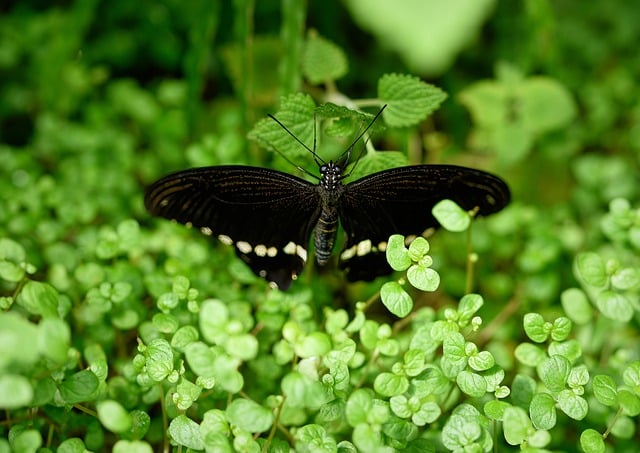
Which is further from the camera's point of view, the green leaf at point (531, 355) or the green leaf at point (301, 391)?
the green leaf at point (531, 355)

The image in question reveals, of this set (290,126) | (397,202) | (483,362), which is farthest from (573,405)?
(290,126)

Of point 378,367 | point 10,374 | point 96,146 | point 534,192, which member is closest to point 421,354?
point 378,367

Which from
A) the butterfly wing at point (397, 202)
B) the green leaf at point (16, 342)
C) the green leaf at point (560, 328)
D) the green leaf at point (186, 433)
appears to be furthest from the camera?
the butterfly wing at point (397, 202)

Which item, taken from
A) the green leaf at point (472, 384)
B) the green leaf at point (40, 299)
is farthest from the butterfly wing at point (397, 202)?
the green leaf at point (40, 299)

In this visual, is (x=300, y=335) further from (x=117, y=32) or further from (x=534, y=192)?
(x=117, y=32)

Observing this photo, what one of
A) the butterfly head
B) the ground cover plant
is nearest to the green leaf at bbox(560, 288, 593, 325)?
the ground cover plant

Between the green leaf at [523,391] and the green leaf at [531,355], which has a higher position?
the green leaf at [531,355]

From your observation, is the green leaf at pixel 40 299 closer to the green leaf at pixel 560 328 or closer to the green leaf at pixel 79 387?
the green leaf at pixel 79 387
